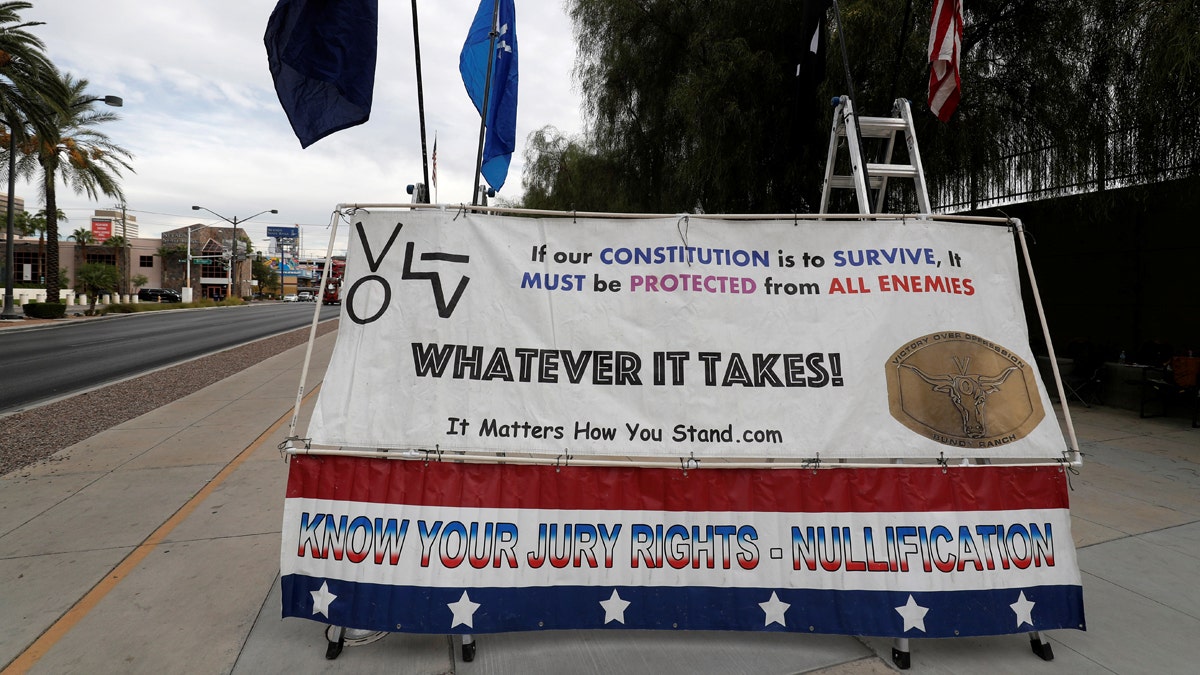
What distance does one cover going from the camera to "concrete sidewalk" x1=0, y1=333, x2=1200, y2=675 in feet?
9.52

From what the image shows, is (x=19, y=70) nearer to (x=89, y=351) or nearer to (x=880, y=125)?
(x=89, y=351)

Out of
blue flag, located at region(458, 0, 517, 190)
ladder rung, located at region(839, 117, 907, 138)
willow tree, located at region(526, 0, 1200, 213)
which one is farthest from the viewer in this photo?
willow tree, located at region(526, 0, 1200, 213)

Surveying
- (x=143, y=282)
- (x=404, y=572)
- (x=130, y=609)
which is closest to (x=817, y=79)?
(x=404, y=572)

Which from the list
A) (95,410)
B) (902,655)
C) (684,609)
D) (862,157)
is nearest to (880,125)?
(862,157)

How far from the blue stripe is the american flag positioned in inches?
142

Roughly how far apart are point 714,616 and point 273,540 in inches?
120

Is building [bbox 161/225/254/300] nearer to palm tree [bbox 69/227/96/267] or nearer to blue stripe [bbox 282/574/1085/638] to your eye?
palm tree [bbox 69/227/96/267]

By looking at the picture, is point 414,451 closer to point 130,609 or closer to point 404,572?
point 404,572

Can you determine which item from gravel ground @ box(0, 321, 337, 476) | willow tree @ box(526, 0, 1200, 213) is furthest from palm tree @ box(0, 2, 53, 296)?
willow tree @ box(526, 0, 1200, 213)

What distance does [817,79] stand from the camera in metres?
Answer: 5.02

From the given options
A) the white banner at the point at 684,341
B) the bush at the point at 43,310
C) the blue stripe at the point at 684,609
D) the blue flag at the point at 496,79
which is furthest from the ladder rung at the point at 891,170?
the bush at the point at 43,310

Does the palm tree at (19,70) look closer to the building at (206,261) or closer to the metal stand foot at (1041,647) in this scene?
the metal stand foot at (1041,647)

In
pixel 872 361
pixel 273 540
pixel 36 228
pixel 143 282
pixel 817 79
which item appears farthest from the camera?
pixel 143 282

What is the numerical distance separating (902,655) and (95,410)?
10250 millimetres
